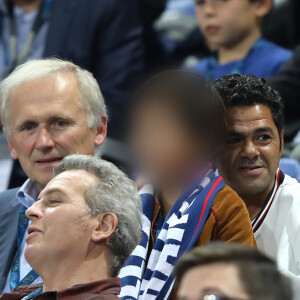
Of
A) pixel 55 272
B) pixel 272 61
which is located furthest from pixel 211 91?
pixel 272 61

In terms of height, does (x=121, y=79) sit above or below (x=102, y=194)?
below

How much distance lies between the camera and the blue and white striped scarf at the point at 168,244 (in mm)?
3047

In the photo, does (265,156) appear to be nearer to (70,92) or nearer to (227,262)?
(70,92)

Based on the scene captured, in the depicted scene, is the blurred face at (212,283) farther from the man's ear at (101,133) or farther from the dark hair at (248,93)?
the man's ear at (101,133)

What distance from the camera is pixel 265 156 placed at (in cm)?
343

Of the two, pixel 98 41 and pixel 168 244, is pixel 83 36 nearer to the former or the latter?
pixel 98 41

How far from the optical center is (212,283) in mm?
2195

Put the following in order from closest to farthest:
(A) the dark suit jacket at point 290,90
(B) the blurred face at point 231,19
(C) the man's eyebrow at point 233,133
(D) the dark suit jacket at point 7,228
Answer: (C) the man's eyebrow at point 233,133 < (D) the dark suit jacket at point 7,228 < (A) the dark suit jacket at point 290,90 < (B) the blurred face at point 231,19

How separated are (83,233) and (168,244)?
274 millimetres

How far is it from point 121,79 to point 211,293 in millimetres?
3074

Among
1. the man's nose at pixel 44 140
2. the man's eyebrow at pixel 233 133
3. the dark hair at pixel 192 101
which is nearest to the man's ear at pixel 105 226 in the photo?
the dark hair at pixel 192 101

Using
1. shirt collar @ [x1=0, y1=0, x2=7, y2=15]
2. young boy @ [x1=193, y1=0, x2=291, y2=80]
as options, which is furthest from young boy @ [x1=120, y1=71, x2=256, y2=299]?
shirt collar @ [x1=0, y1=0, x2=7, y2=15]

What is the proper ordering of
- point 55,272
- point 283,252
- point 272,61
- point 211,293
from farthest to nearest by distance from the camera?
point 272,61 < point 283,252 < point 55,272 < point 211,293

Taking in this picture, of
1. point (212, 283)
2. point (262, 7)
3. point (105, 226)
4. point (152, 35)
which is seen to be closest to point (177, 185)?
point (105, 226)
